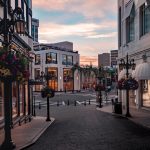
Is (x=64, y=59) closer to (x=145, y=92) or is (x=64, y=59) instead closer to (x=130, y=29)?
(x=130, y=29)

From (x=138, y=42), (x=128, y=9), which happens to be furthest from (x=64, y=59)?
(x=138, y=42)

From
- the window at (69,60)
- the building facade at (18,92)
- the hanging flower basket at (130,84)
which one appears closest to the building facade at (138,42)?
the hanging flower basket at (130,84)

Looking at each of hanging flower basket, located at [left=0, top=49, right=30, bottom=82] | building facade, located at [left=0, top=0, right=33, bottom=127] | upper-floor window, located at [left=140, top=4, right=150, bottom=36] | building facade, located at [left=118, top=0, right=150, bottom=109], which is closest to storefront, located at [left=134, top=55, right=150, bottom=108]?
building facade, located at [left=118, top=0, right=150, bottom=109]

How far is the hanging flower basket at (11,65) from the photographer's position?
44.2 feet

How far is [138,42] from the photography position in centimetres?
3547

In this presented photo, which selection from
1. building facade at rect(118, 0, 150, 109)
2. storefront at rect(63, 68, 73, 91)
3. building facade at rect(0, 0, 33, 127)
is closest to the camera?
building facade at rect(0, 0, 33, 127)

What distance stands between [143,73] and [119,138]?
48.1ft

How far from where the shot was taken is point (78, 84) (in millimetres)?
119812

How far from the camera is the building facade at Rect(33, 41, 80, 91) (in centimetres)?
10881

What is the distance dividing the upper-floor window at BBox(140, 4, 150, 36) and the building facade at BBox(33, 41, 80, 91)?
7137cm

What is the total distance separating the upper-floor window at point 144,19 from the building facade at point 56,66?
7137cm

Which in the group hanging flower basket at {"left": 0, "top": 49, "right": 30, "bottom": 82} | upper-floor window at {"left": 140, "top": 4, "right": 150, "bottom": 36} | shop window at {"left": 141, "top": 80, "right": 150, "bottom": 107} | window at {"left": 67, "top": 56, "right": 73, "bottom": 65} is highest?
window at {"left": 67, "top": 56, "right": 73, "bottom": 65}

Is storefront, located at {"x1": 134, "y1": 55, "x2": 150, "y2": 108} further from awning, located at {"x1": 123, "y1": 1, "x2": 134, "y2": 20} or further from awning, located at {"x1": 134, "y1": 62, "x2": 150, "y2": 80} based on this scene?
awning, located at {"x1": 123, "y1": 1, "x2": 134, "y2": 20}

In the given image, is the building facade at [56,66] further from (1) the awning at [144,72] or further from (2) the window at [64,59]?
(1) the awning at [144,72]
